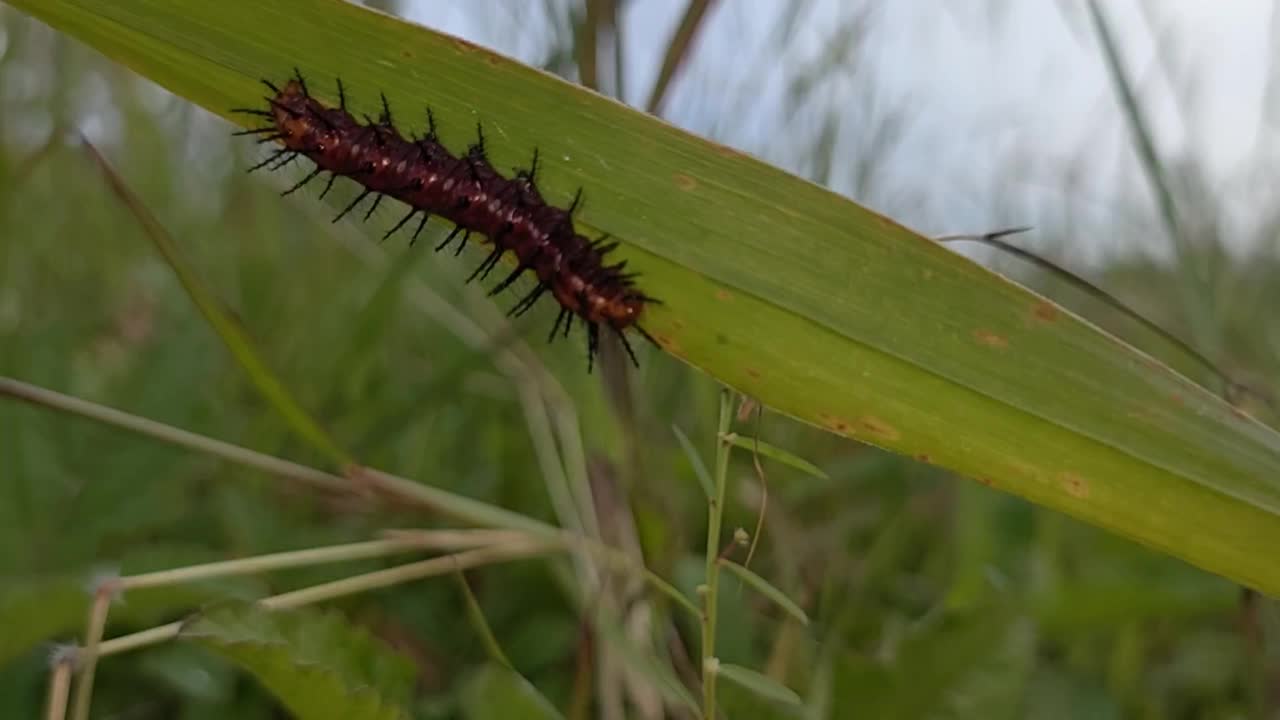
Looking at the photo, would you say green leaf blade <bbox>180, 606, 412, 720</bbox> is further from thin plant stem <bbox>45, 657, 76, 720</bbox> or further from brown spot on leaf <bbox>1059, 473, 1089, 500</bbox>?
brown spot on leaf <bbox>1059, 473, 1089, 500</bbox>

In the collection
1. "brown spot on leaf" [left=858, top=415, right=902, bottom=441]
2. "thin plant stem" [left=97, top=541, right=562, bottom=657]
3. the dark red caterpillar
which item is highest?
the dark red caterpillar

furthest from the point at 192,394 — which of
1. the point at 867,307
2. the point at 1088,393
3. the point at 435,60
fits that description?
the point at 1088,393

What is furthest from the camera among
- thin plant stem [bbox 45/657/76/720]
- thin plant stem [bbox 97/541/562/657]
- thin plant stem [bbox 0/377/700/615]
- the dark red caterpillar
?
thin plant stem [bbox 0/377/700/615]

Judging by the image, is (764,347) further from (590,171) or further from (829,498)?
(829,498)

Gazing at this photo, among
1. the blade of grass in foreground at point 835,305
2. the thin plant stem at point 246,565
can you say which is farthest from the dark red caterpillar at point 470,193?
the thin plant stem at point 246,565

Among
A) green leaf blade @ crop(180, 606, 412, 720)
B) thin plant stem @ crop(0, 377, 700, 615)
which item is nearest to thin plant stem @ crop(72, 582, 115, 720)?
green leaf blade @ crop(180, 606, 412, 720)

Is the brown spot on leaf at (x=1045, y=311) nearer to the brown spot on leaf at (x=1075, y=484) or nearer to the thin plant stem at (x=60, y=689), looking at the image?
the brown spot on leaf at (x=1075, y=484)
